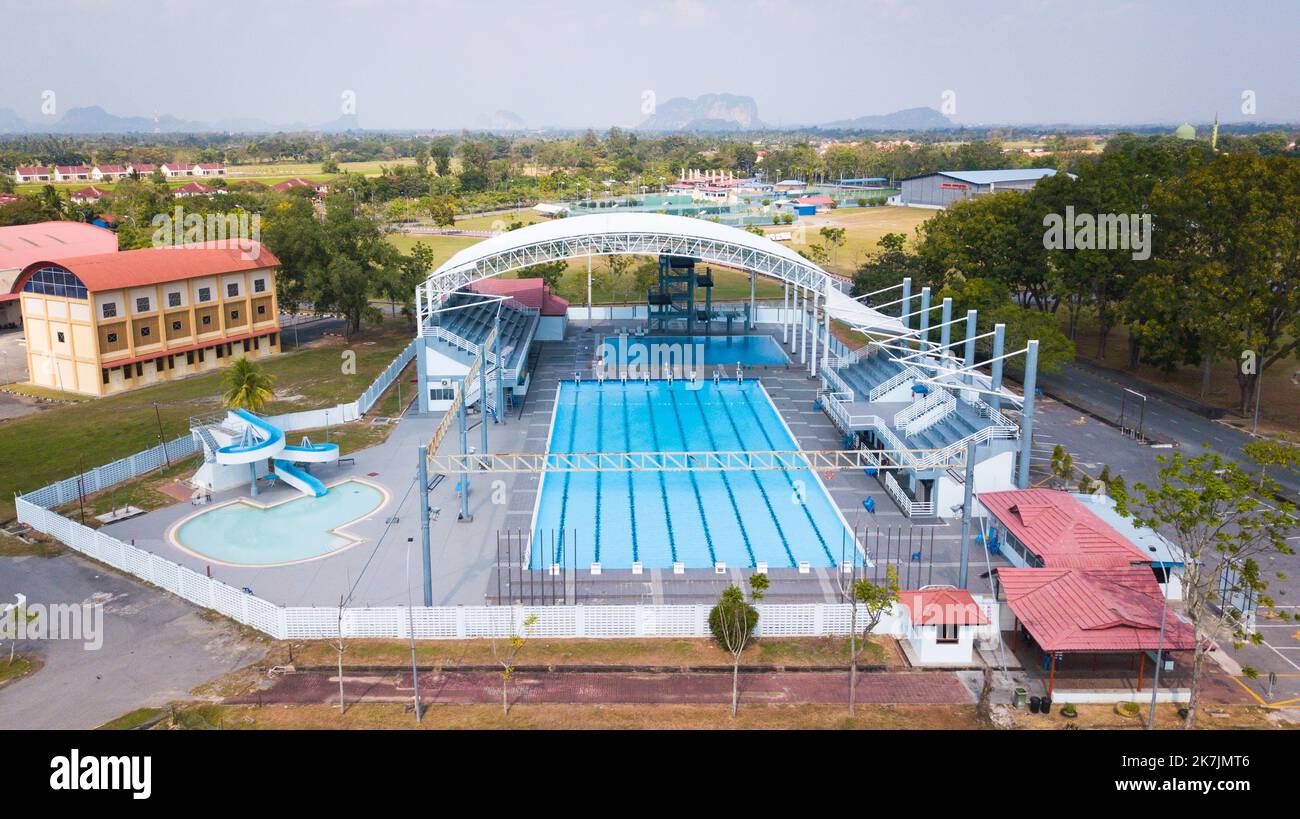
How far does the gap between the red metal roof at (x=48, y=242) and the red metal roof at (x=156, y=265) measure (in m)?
16.6

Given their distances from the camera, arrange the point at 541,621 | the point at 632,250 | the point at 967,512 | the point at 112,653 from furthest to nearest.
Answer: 1. the point at 632,250
2. the point at 967,512
3. the point at 541,621
4. the point at 112,653

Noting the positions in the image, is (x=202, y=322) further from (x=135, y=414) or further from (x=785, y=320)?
(x=785, y=320)

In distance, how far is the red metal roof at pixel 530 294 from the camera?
59500mm

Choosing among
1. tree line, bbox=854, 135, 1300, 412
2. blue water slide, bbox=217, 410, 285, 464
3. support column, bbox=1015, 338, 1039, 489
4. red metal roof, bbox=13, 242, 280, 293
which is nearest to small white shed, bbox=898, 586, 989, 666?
support column, bbox=1015, 338, 1039, 489

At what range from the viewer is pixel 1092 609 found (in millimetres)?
21750

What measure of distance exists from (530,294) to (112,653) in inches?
1571

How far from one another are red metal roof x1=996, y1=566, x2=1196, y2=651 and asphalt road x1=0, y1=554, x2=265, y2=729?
746 inches

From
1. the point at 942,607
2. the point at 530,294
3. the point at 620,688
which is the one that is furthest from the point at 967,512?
the point at 530,294

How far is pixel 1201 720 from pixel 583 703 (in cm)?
1358

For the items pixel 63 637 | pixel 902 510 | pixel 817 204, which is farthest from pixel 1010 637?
pixel 817 204

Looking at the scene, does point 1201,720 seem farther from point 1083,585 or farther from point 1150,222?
point 1150,222

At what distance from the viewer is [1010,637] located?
78.8 ft

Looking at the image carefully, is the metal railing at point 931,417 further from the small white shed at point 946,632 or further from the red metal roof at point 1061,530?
the small white shed at point 946,632

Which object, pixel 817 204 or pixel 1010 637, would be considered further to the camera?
pixel 817 204
